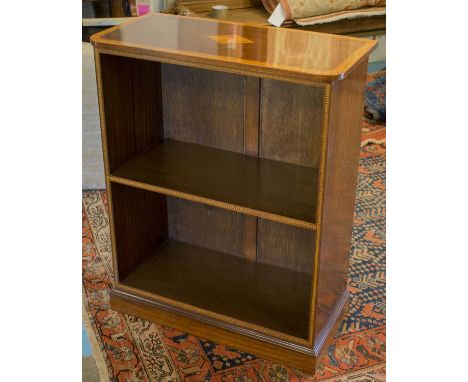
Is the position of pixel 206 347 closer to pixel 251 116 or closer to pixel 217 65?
pixel 251 116

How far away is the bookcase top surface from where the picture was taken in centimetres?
171

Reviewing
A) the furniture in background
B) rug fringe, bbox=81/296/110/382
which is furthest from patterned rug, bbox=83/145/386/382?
the furniture in background

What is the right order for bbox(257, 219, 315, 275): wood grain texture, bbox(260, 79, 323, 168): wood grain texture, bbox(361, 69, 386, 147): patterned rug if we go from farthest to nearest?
bbox(361, 69, 386, 147): patterned rug < bbox(257, 219, 315, 275): wood grain texture < bbox(260, 79, 323, 168): wood grain texture

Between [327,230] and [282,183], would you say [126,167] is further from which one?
[327,230]

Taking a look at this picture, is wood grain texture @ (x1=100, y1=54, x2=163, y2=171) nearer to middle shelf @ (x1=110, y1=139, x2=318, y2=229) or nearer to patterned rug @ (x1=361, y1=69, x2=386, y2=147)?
middle shelf @ (x1=110, y1=139, x2=318, y2=229)

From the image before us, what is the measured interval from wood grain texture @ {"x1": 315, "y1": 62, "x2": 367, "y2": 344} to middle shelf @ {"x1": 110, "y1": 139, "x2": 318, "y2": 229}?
0.31 ft

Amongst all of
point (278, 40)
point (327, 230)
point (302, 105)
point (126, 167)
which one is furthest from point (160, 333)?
point (278, 40)

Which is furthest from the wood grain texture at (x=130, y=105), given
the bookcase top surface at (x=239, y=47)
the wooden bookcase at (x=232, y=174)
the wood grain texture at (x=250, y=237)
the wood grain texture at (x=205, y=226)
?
the wood grain texture at (x=250, y=237)

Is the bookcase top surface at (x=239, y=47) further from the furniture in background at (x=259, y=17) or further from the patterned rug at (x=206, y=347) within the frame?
the furniture in background at (x=259, y=17)

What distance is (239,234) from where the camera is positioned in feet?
8.06

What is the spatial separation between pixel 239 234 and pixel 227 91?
585 mm

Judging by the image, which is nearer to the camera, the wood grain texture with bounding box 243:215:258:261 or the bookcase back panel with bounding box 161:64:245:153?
the bookcase back panel with bounding box 161:64:245:153

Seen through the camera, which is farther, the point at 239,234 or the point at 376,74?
the point at 376,74

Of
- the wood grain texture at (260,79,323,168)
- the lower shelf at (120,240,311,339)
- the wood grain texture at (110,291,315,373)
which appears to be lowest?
the wood grain texture at (110,291,315,373)
